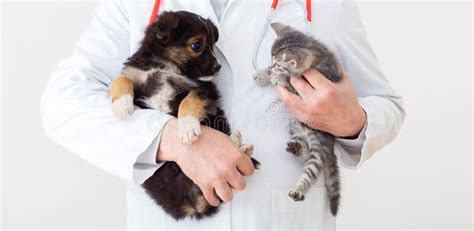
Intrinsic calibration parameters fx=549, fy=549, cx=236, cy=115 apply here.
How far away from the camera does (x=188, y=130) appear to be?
1.64 metres

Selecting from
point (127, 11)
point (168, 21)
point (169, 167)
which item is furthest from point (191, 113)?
point (127, 11)

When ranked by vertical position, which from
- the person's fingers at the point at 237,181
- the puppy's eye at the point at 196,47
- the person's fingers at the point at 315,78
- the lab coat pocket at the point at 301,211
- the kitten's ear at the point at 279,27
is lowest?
the lab coat pocket at the point at 301,211

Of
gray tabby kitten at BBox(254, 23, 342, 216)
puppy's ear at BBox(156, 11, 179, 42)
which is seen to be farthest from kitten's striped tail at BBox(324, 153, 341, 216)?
puppy's ear at BBox(156, 11, 179, 42)

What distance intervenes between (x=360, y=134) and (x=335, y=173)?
0.21 m

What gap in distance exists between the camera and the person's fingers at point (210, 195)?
5.47 feet

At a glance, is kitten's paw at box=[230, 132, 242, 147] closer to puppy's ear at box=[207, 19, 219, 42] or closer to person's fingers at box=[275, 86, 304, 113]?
person's fingers at box=[275, 86, 304, 113]

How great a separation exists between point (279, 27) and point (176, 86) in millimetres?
404

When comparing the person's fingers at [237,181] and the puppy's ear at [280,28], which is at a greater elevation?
the puppy's ear at [280,28]

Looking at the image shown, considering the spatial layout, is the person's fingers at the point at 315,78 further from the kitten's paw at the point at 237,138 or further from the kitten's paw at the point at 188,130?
the kitten's paw at the point at 188,130

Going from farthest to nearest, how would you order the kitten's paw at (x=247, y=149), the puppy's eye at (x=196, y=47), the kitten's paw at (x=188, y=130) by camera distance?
1. the puppy's eye at (x=196, y=47)
2. the kitten's paw at (x=247, y=149)
3. the kitten's paw at (x=188, y=130)

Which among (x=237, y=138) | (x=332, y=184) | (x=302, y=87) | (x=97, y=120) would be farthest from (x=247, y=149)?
(x=97, y=120)

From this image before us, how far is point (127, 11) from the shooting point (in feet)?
6.35

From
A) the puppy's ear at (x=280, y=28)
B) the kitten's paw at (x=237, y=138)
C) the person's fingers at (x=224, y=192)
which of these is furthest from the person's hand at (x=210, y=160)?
the puppy's ear at (x=280, y=28)

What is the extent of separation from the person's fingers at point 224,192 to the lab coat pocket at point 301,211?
0.21 meters
